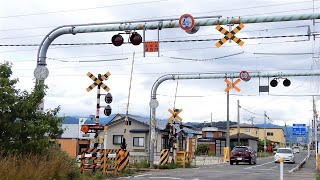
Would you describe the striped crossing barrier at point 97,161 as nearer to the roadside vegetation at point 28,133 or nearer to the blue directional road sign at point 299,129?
the roadside vegetation at point 28,133

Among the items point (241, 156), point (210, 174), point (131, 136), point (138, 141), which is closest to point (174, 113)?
point (210, 174)

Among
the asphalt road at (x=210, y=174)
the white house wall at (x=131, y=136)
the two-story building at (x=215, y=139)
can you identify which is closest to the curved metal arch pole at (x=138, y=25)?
the asphalt road at (x=210, y=174)

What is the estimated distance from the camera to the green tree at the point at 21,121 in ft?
40.9

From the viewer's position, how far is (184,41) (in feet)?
58.5

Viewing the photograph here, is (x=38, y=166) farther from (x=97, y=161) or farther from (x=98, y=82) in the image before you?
(x=98, y=82)

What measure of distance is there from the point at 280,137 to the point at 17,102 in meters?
133

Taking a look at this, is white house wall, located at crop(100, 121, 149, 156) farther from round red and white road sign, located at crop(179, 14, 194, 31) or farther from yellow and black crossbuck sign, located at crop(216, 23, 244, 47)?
round red and white road sign, located at crop(179, 14, 194, 31)

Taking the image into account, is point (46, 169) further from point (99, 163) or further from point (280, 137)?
point (280, 137)

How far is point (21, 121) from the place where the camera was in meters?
13.0

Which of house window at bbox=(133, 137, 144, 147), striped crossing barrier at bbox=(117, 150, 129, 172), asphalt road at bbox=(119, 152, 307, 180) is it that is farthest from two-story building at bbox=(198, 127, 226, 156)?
striped crossing barrier at bbox=(117, 150, 129, 172)

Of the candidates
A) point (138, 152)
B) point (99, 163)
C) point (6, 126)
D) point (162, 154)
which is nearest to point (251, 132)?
point (138, 152)

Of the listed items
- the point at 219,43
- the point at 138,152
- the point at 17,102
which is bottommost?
the point at 138,152

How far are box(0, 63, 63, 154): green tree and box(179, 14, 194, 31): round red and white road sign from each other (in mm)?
5021

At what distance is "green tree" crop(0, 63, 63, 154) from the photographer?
12453 millimetres
